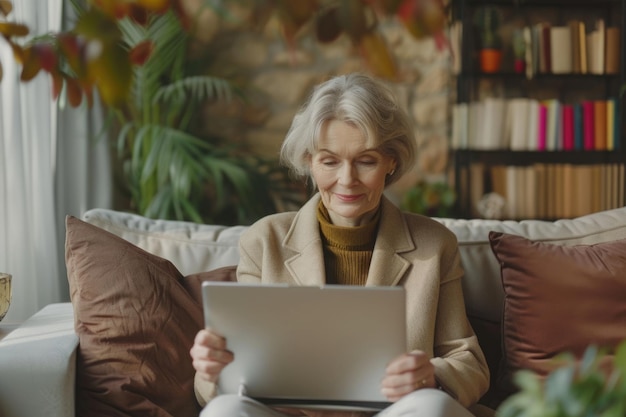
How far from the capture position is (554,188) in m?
4.09

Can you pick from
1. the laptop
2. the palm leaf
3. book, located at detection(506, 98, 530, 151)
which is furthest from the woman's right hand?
book, located at detection(506, 98, 530, 151)

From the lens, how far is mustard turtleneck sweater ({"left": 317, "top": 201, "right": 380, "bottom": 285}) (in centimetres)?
191

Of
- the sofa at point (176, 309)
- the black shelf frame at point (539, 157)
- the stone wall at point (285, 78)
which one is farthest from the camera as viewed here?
the black shelf frame at point (539, 157)

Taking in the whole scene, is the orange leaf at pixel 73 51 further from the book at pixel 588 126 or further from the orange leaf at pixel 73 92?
the book at pixel 588 126

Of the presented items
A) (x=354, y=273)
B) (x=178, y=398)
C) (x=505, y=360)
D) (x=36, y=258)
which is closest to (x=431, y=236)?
(x=354, y=273)

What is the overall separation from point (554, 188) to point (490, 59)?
712mm

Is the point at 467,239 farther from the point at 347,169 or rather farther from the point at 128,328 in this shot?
the point at 128,328

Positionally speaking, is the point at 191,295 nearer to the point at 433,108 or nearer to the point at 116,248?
the point at 116,248

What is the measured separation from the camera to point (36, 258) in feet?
9.85

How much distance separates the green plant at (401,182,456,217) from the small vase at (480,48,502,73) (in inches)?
24.0

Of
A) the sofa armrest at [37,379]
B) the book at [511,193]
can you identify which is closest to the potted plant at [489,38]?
the book at [511,193]

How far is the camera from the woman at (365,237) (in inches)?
71.0

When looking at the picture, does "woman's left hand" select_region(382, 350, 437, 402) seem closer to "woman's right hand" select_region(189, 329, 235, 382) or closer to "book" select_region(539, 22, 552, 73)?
"woman's right hand" select_region(189, 329, 235, 382)

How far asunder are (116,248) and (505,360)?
961 mm
